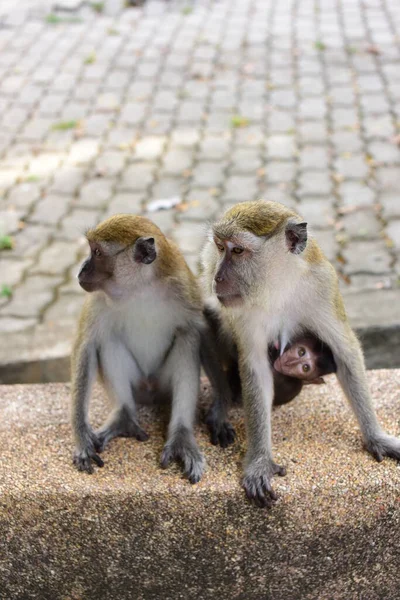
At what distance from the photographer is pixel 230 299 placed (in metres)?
2.58

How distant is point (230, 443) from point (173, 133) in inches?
183

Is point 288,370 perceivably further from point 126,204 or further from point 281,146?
point 281,146

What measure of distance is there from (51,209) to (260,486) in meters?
3.97

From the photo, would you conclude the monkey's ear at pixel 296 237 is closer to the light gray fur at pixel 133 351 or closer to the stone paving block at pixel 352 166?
the light gray fur at pixel 133 351

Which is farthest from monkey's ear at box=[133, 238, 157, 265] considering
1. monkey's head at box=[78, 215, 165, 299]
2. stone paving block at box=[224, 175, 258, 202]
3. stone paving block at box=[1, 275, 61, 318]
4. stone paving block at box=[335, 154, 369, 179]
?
stone paving block at box=[335, 154, 369, 179]

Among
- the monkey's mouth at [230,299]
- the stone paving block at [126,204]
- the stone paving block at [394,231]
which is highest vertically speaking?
the monkey's mouth at [230,299]

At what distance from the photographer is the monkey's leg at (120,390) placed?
9.77 feet

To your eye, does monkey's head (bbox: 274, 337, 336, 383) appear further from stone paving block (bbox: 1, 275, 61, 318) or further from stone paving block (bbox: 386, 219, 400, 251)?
stone paving block (bbox: 386, 219, 400, 251)

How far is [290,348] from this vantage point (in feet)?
9.27

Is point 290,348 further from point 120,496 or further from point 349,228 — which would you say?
point 349,228

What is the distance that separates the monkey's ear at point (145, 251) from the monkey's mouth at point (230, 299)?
397 mm

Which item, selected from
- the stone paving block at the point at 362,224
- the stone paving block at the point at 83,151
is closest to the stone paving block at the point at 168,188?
the stone paving block at the point at 83,151

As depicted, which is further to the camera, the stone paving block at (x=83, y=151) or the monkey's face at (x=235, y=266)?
the stone paving block at (x=83, y=151)

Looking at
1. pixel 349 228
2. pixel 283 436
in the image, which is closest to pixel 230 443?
pixel 283 436
